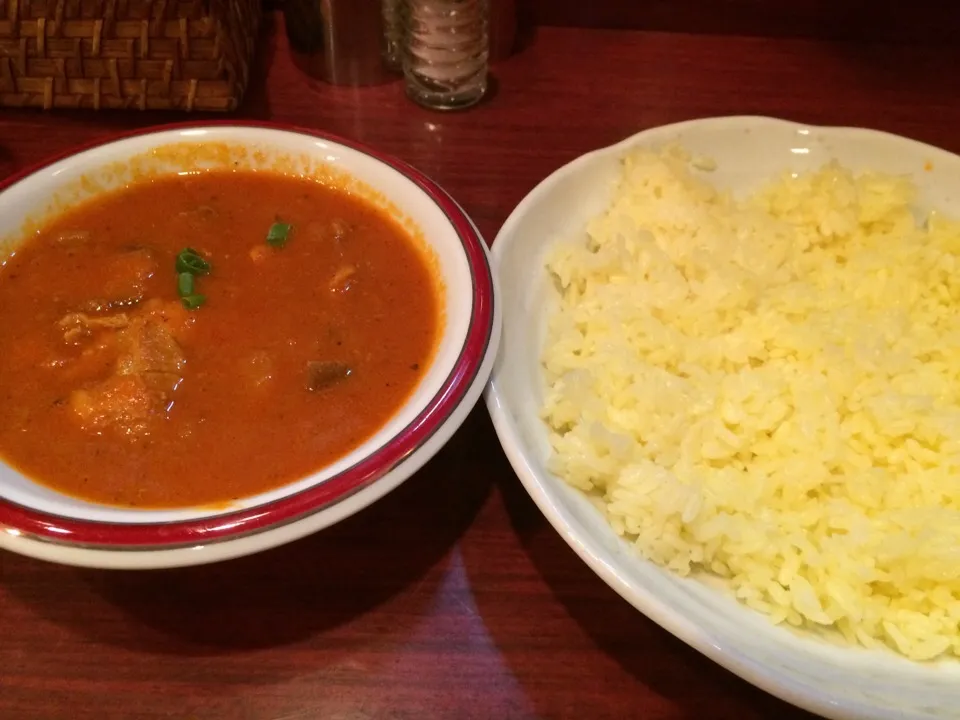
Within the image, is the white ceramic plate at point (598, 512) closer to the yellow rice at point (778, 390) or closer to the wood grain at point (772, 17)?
the yellow rice at point (778, 390)

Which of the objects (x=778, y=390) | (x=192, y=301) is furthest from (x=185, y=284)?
(x=778, y=390)

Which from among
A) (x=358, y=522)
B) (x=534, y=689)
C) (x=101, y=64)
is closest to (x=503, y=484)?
(x=358, y=522)

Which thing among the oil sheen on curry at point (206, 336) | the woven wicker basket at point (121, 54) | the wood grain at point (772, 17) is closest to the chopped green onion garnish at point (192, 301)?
the oil sheen on curry at point (206, 336)

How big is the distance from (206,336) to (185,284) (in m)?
0.15

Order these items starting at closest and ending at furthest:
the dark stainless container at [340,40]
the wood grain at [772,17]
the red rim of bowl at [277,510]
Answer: the red rim of bowl at [277,510], the dark stainless container at [340,40], the wood grain at [772,17]

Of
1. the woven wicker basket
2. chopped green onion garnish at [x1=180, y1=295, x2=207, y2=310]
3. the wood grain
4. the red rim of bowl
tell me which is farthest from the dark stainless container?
the red rim of bowl

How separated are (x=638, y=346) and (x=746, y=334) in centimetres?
26

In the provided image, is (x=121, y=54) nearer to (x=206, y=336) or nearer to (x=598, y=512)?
(x=206, y=336)

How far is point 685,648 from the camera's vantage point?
1372 mm

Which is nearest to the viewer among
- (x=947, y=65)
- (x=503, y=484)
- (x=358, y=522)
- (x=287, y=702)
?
(x=287, y=702)

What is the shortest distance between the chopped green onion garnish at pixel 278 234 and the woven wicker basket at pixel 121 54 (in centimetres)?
78

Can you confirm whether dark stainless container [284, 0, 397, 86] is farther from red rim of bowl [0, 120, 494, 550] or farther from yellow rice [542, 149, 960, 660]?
red rim of bowl [0, 120, 494, 550]

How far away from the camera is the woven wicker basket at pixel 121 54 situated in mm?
2227

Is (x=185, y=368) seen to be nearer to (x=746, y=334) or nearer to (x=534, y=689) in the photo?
(x=534, y=689)
